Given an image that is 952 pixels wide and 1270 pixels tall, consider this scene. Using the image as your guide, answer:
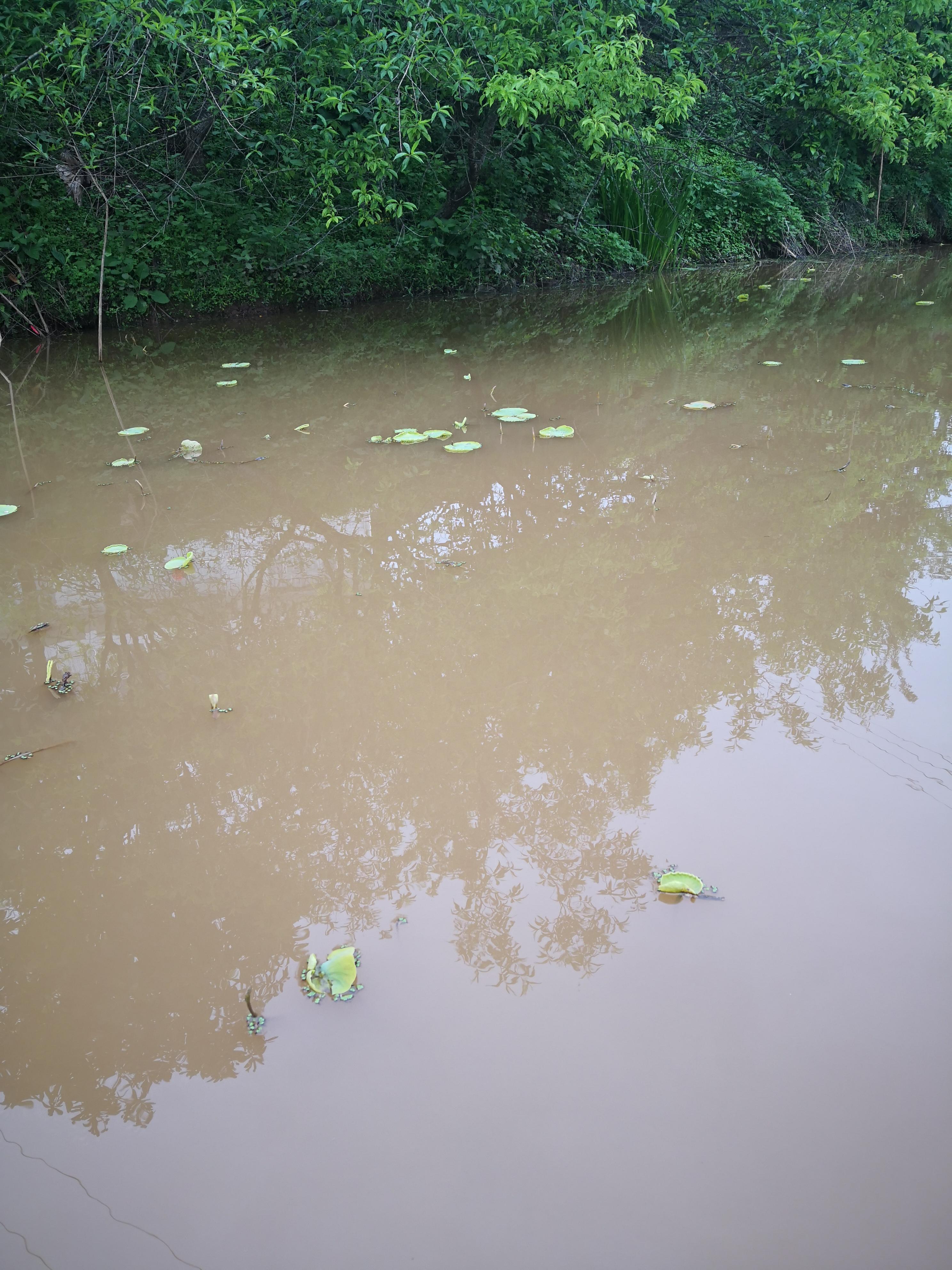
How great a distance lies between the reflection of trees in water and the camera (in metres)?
1.50

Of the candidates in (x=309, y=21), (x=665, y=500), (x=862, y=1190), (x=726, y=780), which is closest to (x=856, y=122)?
(x=309, y=21)

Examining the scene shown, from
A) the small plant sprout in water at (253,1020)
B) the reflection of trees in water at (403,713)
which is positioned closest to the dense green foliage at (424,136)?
the reflection of trees in water at (403,713)

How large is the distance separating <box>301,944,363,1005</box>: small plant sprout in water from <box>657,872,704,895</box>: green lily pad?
563 millimetres

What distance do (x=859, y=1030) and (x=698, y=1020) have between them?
243 mm

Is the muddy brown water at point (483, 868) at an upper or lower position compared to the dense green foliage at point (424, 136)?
lower

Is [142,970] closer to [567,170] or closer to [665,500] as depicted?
[665,500]

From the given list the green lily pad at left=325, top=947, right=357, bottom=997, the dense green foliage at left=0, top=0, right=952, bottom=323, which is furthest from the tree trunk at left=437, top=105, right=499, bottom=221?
the green lily pad at left=325, top=947, right=357, bottom=997

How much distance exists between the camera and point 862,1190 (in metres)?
1.12

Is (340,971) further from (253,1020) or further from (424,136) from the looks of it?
(424,136)

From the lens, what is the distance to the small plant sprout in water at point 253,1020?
137 cm

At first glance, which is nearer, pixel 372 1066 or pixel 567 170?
pixel 372 1066

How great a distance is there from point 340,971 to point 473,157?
8.77 m

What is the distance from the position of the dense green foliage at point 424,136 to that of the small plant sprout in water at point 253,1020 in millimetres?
5327

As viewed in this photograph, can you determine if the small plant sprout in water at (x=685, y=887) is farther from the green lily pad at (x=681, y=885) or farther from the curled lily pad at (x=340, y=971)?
the curled lily pad at (x=340, y=971)
